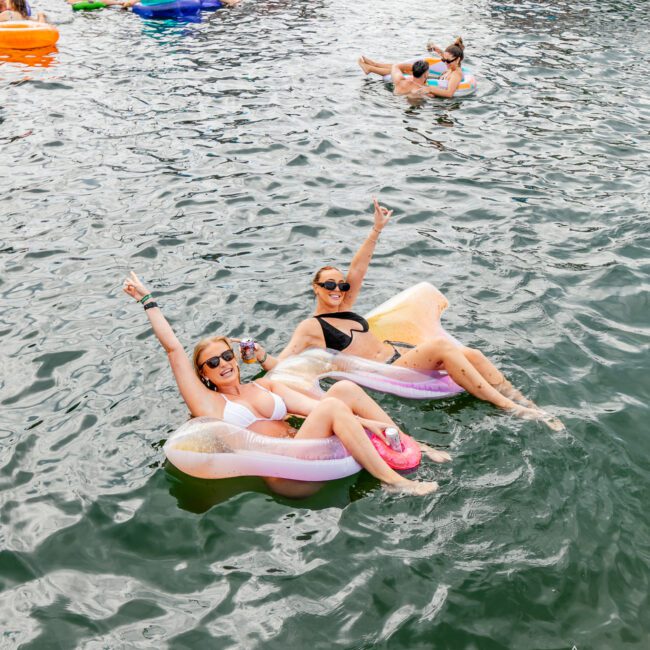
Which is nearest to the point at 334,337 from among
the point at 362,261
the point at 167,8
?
the point at 362,261

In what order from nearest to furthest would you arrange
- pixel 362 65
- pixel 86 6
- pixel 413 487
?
1. pixel 413 487
2. pixel 362 65
3. pixel 86 6

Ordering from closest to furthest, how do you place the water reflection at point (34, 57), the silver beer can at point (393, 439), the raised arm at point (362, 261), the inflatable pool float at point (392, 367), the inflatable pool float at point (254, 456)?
1. the inflatable pool float at point (254, 456)
2. the silver beer can at point (393, 439)
3. the inflatable pool float at point (392, 367)
4. the raised arm at point (362, 261)
5. the water reflection at point (34, 57)

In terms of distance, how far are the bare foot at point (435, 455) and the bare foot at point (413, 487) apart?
0.27 m

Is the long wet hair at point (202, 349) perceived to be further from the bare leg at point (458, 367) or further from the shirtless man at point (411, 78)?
the shirtless man at point (411, 78)

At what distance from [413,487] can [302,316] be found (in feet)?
9.25

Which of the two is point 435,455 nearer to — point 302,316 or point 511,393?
point 511,393

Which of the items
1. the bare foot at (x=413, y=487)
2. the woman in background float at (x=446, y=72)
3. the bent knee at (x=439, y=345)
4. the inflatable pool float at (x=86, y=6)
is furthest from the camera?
the inflatable pool float at (x=86, y=6)

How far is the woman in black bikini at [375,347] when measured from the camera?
5.91 meters

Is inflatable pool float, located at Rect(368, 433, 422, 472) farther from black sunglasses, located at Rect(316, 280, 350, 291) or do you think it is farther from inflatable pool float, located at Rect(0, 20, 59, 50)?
inflatable pool float, located at Rect(0, 20, 59, 50)

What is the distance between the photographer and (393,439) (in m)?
5.26

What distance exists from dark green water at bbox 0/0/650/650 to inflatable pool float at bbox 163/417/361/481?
0.16 metres

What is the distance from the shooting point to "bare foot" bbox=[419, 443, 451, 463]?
5332 millimetres

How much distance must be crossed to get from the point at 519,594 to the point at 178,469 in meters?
2.51

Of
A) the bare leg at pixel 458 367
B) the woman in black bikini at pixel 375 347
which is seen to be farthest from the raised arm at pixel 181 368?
the bare leg at pixel 458 367
